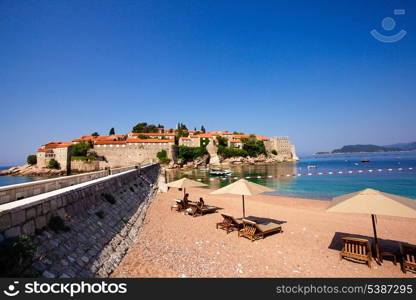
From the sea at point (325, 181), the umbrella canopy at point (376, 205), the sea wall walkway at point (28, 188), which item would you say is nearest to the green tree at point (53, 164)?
the sea at point (325, 181)

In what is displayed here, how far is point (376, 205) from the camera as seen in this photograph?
19.4 feet

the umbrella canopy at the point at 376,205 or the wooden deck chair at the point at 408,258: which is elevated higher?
the umbrella canopy at the point at 376,205

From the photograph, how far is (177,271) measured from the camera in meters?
5.67

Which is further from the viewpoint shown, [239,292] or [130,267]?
[130,267]

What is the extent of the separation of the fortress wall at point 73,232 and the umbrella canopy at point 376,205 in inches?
251

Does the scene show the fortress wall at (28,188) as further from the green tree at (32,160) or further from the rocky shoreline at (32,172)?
the green tree at (32,160)

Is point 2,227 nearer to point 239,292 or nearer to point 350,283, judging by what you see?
point 239,292

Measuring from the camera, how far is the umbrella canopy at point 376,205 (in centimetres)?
560

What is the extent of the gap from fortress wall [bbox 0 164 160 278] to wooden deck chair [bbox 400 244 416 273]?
296 inches

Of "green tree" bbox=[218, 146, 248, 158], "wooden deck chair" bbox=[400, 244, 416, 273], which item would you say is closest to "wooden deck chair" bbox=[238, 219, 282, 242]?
"wooden deck chair" bbox=[400, 244, 416, 273]

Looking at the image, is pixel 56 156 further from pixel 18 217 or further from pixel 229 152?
pixel 18 217

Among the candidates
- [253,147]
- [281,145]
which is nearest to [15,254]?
[253,147]

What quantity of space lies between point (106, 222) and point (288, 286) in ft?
19.1

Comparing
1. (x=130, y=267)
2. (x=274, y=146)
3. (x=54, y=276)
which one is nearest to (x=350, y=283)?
(x=130, y=267)
